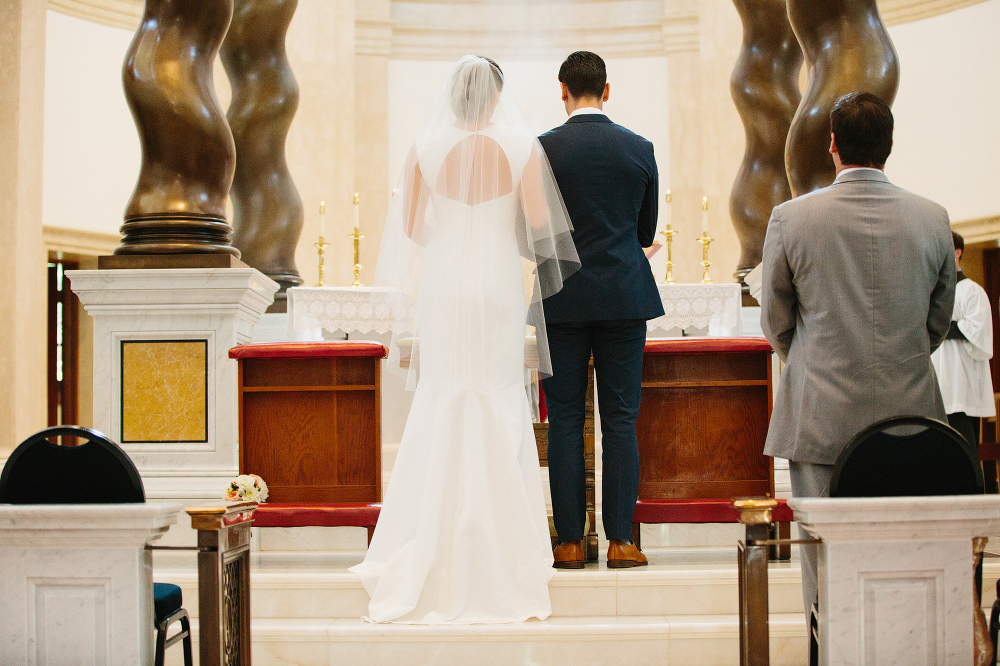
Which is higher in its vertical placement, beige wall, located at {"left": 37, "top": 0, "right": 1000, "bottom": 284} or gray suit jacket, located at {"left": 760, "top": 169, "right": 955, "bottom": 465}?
beige wall, located at {"left": 37, "top": 0, "right": 1000, "bottom": 284}

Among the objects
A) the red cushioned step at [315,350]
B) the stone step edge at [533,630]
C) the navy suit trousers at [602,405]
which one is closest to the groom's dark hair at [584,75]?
the navy suit trousers at [602,405]

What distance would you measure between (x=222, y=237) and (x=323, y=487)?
5.13 ft

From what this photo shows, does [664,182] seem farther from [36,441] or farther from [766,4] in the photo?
[36,441]

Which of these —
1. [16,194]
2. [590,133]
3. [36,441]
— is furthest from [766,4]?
[16,194]

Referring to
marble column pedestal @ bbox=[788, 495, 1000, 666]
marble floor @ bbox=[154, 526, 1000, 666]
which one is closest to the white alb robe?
marble floor @ bbox=[154, 526, 1000, 666]

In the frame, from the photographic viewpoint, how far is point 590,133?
372 centimetres

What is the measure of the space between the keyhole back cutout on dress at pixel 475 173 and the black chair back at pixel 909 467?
5.59 feet

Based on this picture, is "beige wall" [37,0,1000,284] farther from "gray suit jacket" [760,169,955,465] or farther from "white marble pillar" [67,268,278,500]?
"gray suit jacket" [760,169,955,465]

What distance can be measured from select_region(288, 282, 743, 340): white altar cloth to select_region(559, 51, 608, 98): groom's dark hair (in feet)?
9.25

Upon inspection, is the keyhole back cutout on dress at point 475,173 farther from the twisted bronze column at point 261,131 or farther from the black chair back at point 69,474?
the twisted bronze column at point 261,131

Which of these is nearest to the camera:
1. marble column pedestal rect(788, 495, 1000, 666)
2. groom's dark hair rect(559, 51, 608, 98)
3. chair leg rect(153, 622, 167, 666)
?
marble column pedestal rect(788, 495, 1000, 666)

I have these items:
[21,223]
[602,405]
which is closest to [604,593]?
[602,405]

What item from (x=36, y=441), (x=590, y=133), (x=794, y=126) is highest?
(x=794, y=126)

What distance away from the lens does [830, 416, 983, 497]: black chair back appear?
262cm
